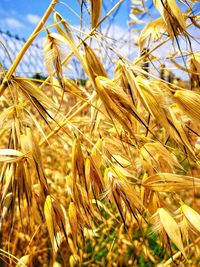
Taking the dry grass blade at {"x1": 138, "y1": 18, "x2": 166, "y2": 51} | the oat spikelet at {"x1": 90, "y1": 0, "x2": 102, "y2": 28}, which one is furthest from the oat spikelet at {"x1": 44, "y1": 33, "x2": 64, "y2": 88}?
the dry grass blade at {"x1": 138, "y1": 18, "x2": 166, "y2": 51}

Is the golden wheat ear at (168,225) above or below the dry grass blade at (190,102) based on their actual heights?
below

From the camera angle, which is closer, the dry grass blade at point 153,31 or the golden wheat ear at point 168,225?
the golden wheat ear at point 168,225

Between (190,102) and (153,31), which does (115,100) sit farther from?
(153,31)

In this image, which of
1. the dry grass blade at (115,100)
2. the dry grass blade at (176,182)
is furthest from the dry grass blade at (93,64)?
the dry grass blade at (176,182)

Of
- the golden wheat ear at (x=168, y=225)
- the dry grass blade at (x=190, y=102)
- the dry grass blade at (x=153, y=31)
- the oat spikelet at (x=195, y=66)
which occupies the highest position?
the dry grass blade at (x=153, y=31)

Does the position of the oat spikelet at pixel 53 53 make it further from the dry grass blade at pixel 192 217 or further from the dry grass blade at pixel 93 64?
the dry grass blade at pixel 192 217

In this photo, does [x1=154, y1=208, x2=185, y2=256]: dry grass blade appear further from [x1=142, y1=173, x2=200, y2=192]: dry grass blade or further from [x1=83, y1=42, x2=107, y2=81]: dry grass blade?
[x1=83, y1=42, x2=107, y2=81]: dry grass blade

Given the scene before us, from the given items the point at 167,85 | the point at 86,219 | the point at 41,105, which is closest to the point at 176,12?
the point at 167,85

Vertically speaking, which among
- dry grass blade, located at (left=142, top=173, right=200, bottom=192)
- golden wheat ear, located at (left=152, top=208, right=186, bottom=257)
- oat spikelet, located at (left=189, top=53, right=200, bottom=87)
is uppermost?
oat spikelet, located at (left=189, top=53, right=200, bottom=87)

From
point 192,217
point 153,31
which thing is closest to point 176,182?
point 192,217

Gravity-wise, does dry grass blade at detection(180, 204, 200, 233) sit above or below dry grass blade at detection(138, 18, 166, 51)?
below

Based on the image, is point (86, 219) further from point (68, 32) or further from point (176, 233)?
point (68, 32)

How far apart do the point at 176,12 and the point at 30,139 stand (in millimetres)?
235

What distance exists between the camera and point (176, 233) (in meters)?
0.50
